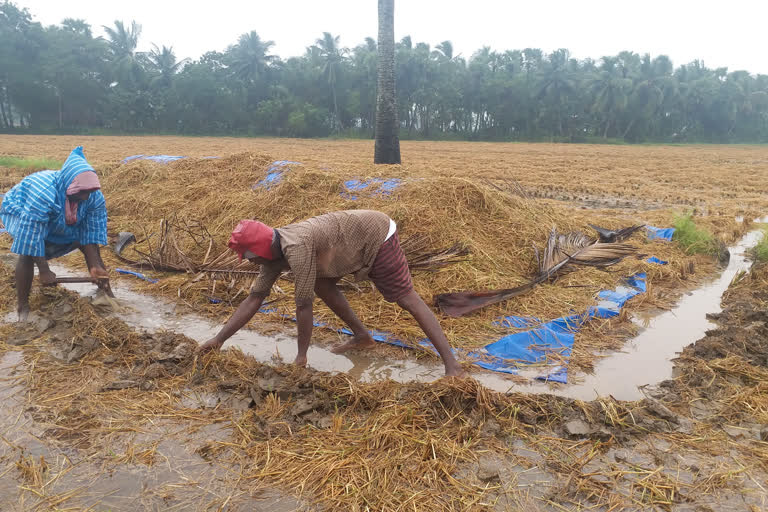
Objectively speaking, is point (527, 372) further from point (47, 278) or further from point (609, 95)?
point (609, 95)

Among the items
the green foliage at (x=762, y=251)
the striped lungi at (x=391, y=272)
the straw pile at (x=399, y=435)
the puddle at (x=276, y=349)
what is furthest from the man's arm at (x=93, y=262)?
the green foliage at (x=762, y=251)

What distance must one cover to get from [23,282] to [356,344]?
2676 mm

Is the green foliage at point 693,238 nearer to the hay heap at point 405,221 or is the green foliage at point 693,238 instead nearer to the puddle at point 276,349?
the hay heap at point 405,221

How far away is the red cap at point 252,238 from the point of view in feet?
8.47

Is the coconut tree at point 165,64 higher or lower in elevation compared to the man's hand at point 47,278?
higher

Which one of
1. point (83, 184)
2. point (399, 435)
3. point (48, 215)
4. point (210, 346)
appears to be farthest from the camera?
point (48, 215)

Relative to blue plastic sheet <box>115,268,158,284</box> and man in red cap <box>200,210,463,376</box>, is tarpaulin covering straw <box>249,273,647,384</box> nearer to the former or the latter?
man in red cap <box>200,210,463,376</box>

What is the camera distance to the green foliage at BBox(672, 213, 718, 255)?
19.6 ft

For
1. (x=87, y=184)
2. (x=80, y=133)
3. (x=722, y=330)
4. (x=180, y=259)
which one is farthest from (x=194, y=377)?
(x=80, y=133)

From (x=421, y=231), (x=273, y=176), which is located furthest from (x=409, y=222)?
(x=273, y=176)

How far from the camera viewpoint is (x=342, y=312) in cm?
334

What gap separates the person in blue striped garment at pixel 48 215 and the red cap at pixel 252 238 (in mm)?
1739

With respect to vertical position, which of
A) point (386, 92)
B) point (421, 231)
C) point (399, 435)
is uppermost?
point (386, 92)

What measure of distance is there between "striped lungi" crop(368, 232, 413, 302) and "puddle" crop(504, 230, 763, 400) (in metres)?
0.93
